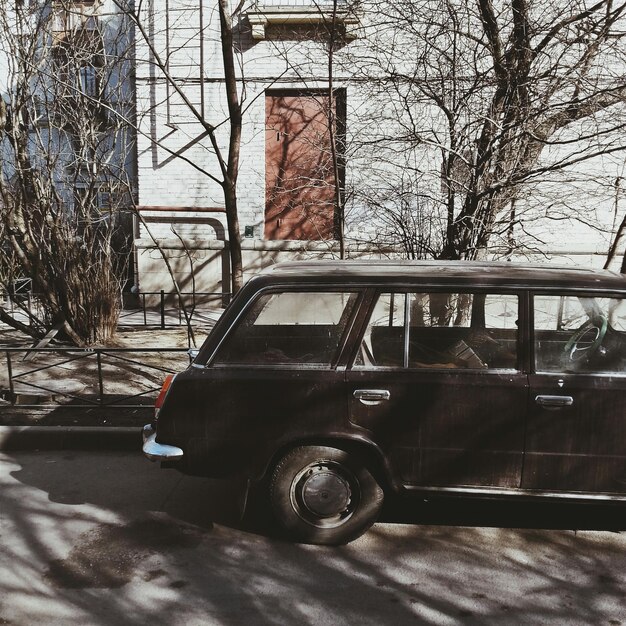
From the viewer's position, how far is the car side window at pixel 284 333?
3.85 metres

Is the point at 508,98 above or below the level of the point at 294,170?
below

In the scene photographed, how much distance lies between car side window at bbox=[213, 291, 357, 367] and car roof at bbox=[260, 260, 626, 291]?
14 cm

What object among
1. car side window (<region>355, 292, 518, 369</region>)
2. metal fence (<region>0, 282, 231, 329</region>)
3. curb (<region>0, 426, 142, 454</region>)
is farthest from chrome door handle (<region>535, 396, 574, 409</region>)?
metal fence (<region>0, 282, 231, 329</region>)

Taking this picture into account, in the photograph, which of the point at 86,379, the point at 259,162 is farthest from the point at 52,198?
the point at 259,162

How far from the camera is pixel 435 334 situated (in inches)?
154

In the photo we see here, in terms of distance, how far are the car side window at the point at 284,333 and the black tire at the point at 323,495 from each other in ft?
1.99

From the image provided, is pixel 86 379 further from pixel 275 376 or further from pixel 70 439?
pixel 275 376

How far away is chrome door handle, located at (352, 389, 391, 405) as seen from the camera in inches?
146

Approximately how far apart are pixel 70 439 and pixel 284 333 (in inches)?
109

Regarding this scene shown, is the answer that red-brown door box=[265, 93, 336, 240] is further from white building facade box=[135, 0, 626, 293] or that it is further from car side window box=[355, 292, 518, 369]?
car side window box=[355, 292, 518, 369]

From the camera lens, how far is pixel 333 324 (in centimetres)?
391

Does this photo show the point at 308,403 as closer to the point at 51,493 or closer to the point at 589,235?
the point at 51,493

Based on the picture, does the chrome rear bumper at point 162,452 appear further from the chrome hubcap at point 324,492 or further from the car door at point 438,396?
the car door at point 438,396

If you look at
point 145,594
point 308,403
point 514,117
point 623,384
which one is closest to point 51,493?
point 145,594
